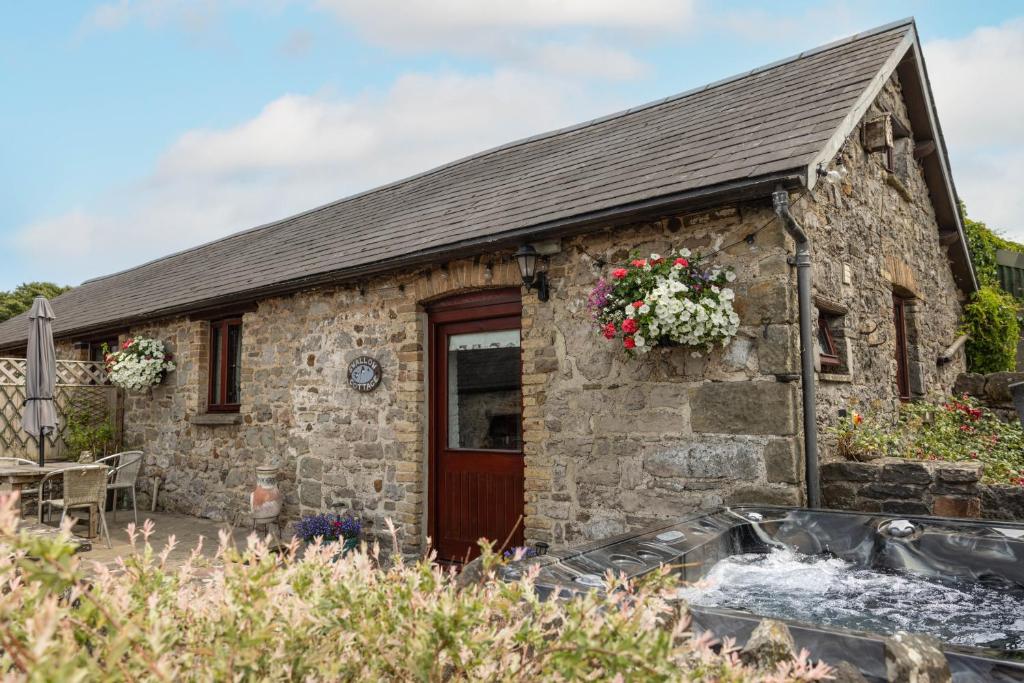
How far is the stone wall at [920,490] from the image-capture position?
4234 millimetres

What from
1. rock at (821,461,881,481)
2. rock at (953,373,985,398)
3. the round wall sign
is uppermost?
the round wall sign

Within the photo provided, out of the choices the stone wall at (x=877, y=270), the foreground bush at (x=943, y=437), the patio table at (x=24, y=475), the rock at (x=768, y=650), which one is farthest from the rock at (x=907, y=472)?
the patio table at (x=24, y=475)

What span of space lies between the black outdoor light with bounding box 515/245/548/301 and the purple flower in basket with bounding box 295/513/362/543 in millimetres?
3254

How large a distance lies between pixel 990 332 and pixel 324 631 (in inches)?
481

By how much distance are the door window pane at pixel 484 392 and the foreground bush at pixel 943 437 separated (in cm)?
284

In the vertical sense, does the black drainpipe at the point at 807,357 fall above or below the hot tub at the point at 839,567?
above

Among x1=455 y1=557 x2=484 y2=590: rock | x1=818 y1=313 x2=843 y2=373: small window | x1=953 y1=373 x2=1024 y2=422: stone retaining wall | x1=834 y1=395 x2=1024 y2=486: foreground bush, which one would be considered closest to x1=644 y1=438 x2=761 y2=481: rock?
x1=834 y1=395 x2=1024 y2=486: foreground bush

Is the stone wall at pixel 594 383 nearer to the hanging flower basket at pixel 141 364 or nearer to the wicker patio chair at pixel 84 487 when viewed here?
the hanging flower basket at pixel 141 364

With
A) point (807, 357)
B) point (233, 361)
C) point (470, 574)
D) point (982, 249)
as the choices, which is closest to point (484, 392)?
point (807, 357)

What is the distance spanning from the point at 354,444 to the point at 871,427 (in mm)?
5155

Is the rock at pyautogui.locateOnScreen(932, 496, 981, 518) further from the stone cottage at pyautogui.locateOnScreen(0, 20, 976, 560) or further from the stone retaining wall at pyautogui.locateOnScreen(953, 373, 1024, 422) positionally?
the stone retaining wall at pyautogui.locateOnScreen(953, 373, 1024, 422)

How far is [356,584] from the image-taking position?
1417mm

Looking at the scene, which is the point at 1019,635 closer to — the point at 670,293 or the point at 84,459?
the point at 670,293

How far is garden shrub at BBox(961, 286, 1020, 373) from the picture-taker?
1006 centimetres
